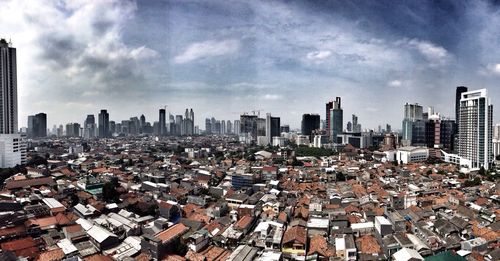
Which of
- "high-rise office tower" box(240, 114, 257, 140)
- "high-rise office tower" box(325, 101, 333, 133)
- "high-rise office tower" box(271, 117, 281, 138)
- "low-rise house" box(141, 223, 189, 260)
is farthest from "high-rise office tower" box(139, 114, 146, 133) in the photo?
"low-rise house" box(141, 223, 189, 260)

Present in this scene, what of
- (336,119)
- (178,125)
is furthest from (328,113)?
(178,125)

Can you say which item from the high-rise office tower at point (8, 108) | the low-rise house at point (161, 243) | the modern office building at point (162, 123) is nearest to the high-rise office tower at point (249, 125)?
the modern office building at point (162, 123)

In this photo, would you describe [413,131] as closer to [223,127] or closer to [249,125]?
[249,125]

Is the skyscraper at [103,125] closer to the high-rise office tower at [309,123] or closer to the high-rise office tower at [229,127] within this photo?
the high-rise office tower at [229,127]

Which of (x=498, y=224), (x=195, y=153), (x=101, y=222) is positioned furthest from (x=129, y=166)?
(x=498, y=224)

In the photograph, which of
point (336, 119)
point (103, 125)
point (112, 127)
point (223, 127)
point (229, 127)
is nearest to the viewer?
point (336, 119)

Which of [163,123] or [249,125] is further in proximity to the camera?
[163,123]

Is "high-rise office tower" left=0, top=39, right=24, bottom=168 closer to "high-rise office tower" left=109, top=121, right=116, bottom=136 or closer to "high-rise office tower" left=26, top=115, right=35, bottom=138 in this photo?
"high-rise office tower" left=26, top=115, right=35, bottom=138
